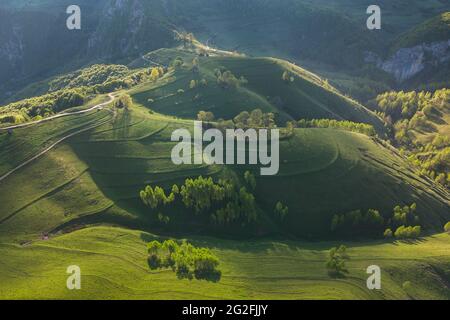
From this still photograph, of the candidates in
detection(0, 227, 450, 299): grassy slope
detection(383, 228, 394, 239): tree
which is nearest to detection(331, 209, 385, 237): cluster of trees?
detection(383, 228, 394, 239): tree

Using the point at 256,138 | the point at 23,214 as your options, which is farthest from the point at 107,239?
the point at 256,138

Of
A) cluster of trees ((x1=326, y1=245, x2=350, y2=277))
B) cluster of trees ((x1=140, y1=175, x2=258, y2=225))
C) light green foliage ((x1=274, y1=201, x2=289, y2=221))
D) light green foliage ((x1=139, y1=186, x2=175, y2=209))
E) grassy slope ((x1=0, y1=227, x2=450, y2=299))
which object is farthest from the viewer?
light green foliage ((x1=274, y1=201, x2=289, y2=221))

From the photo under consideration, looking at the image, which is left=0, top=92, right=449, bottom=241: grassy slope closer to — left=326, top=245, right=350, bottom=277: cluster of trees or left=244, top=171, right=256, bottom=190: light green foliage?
left=244, top=171, right=256, bottom=190: light green foliage

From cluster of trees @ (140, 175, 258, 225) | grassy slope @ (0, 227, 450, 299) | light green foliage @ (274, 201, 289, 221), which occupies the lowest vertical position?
grassy slope @ (0, 227, 450, 299)

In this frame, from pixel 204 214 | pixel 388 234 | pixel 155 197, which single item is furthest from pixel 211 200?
pixel 388 234

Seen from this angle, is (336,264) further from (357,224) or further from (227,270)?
(227,270)

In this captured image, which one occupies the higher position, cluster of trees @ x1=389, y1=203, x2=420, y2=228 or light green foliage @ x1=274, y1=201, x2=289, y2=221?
light green foliage @ x1=274, y1=201, x2=289, y2=221

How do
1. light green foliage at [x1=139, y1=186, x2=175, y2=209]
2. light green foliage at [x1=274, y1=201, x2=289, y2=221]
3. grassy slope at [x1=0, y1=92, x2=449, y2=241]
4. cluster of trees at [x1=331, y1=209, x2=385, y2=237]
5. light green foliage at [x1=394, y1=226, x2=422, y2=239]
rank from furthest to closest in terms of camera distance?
light green foliage at [x1=274, y1=201, x2=289, y2=221]
cluster of trees at [x1=331, y1=209, x2=385, y2=237]
light green foliage at [x1=394, y1=226, x2=422, y2=239]
light green foliage at [x1=139, y1=186, x2=175, y2=209]
grassy slope at [x1=0, y1=92, x2=449, y2=241]
